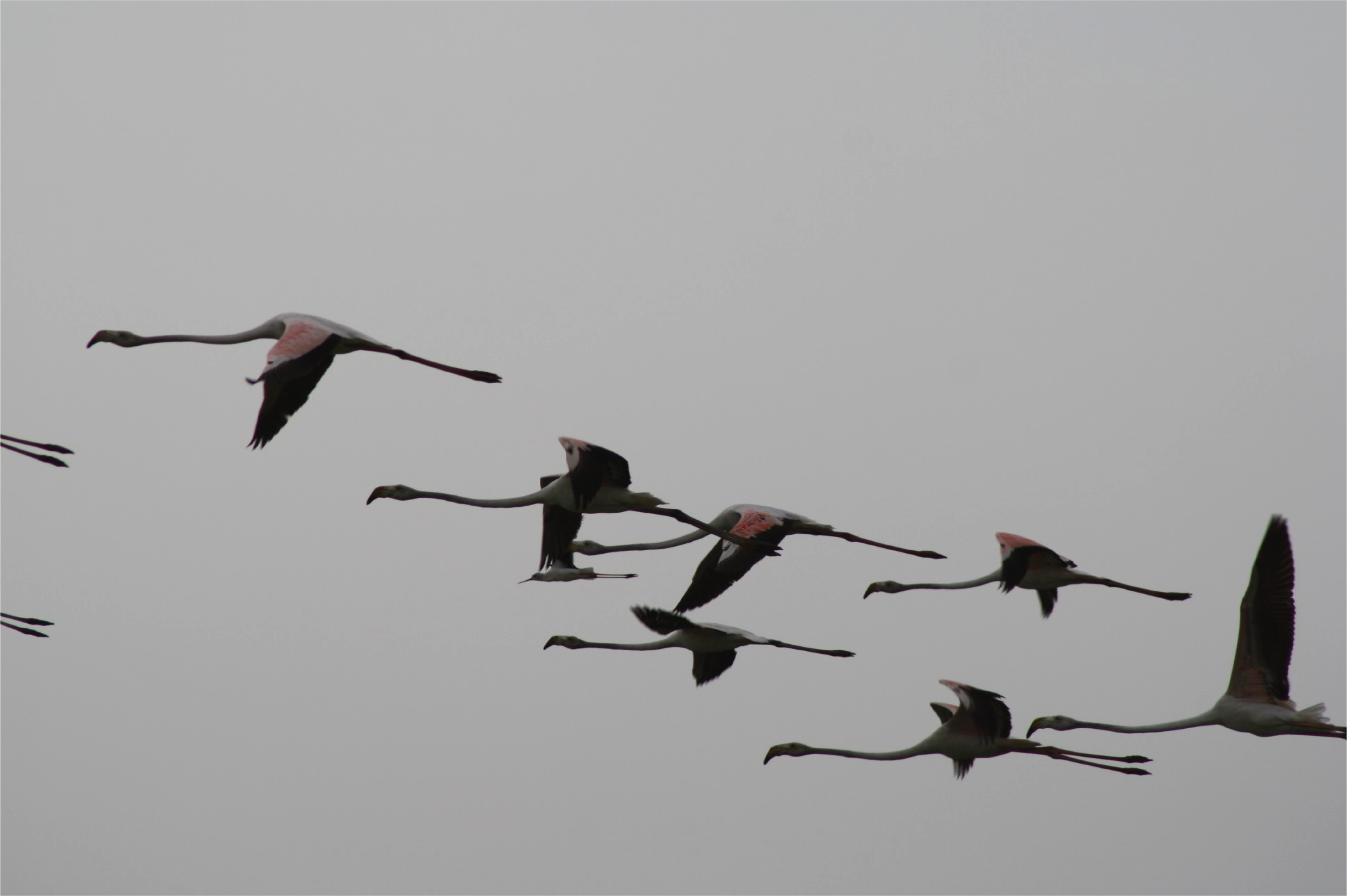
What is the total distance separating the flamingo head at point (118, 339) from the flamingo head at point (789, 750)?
28.6ft

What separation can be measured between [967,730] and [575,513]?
16.3 ft

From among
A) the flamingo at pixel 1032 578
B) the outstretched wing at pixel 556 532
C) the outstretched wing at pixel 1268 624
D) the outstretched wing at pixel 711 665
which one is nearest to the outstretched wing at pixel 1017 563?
the flamingo at pixel 1032 578

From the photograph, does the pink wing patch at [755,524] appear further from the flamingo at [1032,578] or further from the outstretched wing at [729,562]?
the flamingo at [1032,578]

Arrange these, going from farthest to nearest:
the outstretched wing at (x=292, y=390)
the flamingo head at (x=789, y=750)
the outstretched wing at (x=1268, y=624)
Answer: the flamingo head at (x=789, y=750) < the outstretched wing at (x=1268, y=624) < the outstretched wing at (x=292, y=390)

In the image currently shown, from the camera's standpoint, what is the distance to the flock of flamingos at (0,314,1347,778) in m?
14.4

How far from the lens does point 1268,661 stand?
15.8 m

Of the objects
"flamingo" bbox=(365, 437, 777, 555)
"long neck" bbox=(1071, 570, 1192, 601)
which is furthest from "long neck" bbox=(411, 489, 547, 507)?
"long neck" bbox=(1071, 570, 1192, 601)

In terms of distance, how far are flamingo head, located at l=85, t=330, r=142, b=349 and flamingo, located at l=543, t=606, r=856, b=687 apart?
565 centimetres

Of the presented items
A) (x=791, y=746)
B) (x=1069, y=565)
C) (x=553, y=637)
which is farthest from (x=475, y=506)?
(x=1069, y=565)

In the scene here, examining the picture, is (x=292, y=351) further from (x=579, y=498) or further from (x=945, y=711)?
(x=945, y=711)

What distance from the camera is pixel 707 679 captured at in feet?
58.8

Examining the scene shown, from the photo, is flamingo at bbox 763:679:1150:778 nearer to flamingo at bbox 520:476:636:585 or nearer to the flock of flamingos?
the flock of flamingos

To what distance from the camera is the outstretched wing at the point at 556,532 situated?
1783 centimetres

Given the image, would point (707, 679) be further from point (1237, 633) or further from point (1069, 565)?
point (1237, 633)
